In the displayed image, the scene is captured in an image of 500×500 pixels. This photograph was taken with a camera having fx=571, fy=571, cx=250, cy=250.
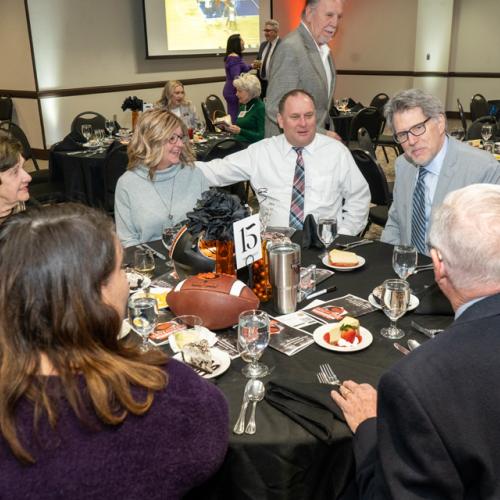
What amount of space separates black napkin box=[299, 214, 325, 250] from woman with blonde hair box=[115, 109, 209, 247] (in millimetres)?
721

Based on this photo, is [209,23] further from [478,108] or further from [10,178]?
[10,178]

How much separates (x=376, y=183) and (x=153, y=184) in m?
1.80

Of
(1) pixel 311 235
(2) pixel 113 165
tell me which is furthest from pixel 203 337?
(2) pixel 113 165

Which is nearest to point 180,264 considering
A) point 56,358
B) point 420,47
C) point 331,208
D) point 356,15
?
point 56,358

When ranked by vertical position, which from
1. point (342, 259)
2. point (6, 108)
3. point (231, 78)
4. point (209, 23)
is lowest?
point (342, 259)

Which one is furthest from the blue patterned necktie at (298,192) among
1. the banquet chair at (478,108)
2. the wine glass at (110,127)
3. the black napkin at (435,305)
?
the banquet chair at (478,108)

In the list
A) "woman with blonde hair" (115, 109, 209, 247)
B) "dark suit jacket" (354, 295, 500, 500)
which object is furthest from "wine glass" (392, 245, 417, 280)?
"woman with blonde hair" (115, 109, 209, 247)

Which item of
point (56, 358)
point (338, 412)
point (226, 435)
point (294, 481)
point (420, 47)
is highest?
point (420, 47)

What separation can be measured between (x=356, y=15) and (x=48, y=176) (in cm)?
881

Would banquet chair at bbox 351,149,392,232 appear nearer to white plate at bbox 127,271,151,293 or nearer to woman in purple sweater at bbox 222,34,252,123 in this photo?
white plate at bbox 127,271,151,293

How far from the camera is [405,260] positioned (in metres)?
2.00

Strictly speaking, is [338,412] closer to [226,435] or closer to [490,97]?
[226,435]

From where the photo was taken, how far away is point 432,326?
70.4 inches

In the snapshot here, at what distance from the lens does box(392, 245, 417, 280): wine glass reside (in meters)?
1.99
